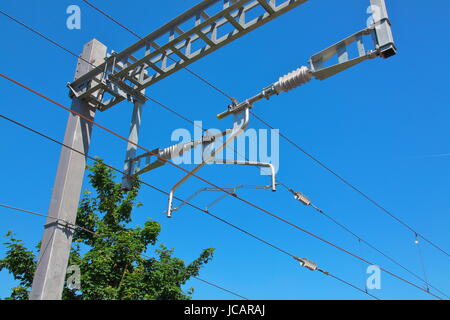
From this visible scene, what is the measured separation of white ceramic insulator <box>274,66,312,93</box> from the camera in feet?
22.2

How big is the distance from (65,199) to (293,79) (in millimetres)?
3987

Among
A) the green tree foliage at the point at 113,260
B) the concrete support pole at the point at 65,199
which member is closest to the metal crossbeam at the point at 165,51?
the concrete support pole at the point at 65,199

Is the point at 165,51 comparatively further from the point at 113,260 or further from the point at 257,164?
the point at 113,260

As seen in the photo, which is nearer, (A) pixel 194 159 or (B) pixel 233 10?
(B) pixel 233 10

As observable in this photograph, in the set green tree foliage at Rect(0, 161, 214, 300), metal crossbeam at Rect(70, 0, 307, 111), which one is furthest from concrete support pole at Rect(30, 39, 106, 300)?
green tree foliage at Rect(0, 161, 214, 300)

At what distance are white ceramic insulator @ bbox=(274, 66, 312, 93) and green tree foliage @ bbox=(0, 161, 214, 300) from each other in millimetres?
7871

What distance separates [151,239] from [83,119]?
949cm

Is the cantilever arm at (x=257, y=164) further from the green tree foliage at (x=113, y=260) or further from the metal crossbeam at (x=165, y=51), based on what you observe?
the green tree foliage at (x=113, y=260)

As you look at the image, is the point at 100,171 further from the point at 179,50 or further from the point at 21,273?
the point at 179,50

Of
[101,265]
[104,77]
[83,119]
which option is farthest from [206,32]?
[101,265]

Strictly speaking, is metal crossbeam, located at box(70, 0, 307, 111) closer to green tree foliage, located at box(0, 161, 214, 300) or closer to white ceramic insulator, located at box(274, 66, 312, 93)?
white ceramic insulator, located at box(274, 66, 312, 93)

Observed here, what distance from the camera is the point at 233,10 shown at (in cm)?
690

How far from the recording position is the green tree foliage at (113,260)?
47.0ft

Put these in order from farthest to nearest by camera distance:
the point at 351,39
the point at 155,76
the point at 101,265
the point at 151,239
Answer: the point at 151,239 → the point at 101,265 → the point at 155,76 → the point at 351,39
